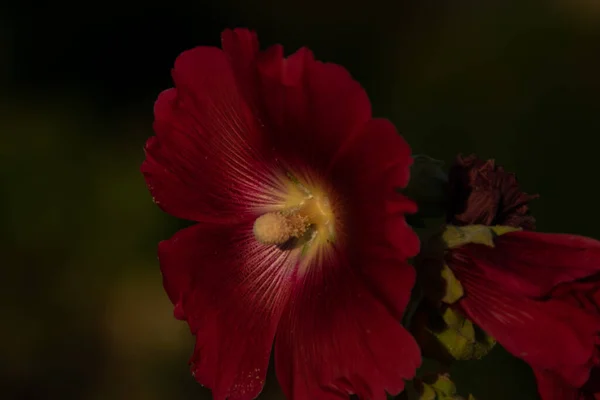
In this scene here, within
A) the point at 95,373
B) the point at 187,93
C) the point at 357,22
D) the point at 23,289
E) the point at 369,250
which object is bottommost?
the point at 95,373

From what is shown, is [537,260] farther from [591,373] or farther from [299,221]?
[299,221]

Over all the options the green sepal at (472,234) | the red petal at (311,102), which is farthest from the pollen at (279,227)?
the green sepal at (472,234)

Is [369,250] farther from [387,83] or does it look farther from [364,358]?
[387,83]

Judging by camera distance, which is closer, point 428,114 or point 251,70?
point 251,70

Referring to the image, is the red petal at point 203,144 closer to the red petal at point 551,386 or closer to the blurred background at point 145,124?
the red petal at point 551,386

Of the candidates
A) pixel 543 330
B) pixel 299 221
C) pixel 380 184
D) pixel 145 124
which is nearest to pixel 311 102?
pixel 380 184

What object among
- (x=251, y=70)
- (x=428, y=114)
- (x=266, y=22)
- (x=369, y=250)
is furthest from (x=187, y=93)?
(x=266, y=22)
